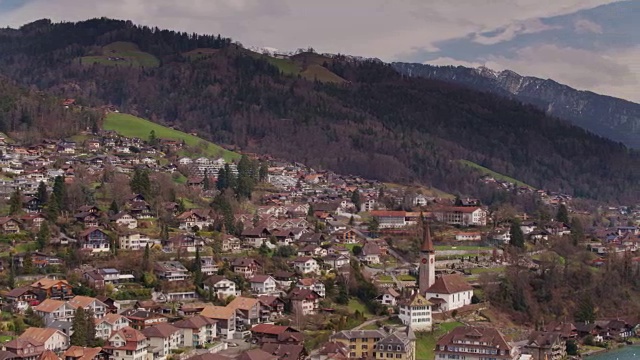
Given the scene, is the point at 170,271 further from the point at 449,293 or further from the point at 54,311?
the point at 449,293

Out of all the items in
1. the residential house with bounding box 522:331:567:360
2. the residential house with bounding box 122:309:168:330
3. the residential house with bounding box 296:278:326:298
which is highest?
the residential house with bounding box 296:278:326:298

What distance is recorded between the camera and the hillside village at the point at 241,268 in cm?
4347

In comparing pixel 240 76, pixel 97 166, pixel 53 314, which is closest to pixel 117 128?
pixel 97 166

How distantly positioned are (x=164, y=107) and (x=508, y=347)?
94.9 metres

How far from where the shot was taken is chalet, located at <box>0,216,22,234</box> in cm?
5171

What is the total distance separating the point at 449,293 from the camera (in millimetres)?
55156

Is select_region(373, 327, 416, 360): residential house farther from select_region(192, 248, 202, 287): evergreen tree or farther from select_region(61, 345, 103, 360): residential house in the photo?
select_region(61, 345, 103, 360): residential house

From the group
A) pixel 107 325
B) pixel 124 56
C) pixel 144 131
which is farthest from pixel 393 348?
pixel 124 56

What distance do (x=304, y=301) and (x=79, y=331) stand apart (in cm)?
1425

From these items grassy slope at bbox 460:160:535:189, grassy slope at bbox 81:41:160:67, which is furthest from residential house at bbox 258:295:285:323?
grassy slope at bbox 81:41:160:67

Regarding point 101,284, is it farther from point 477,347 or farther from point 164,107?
point 164,107

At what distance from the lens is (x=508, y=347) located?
45.8 metres

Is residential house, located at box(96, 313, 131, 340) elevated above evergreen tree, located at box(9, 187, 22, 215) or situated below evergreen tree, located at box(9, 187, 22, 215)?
below

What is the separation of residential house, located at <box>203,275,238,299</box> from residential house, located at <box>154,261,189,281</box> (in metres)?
1.34
